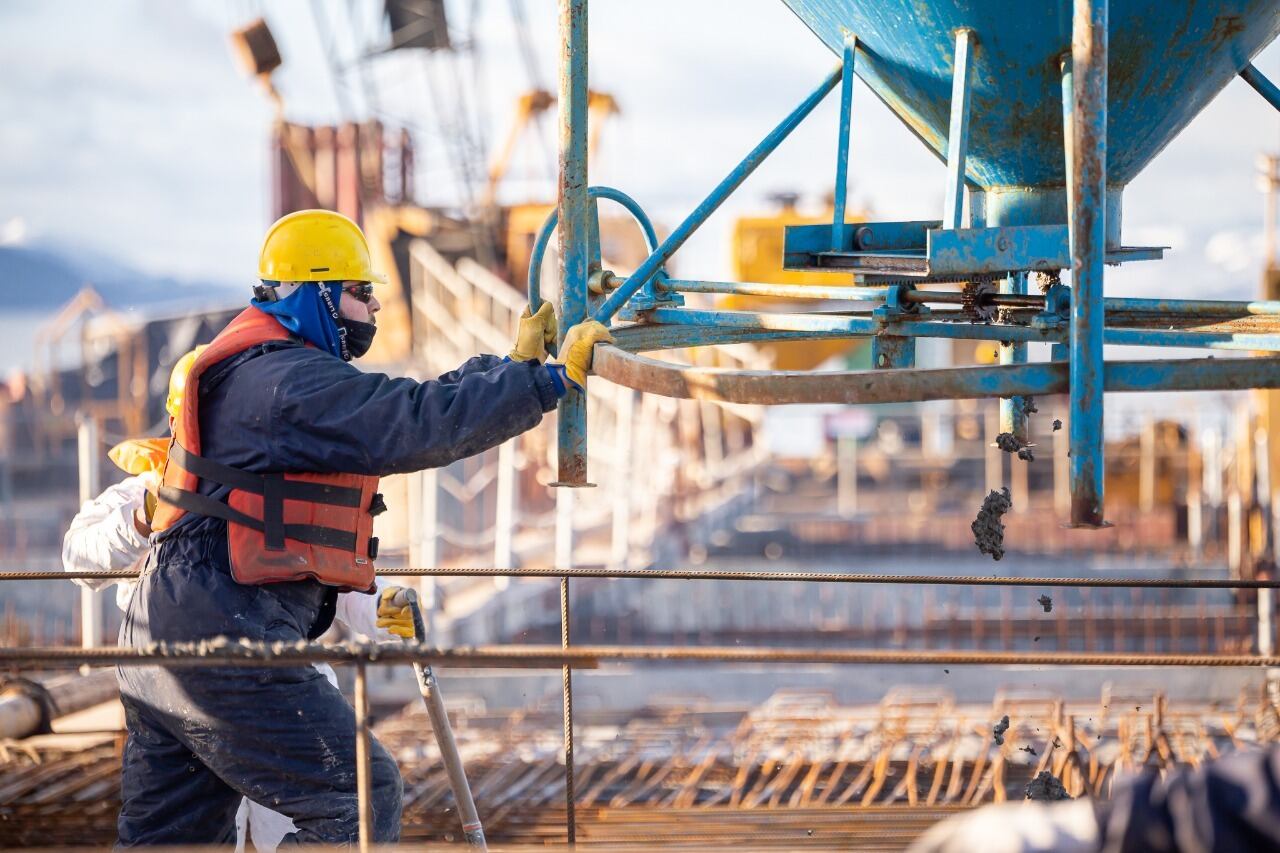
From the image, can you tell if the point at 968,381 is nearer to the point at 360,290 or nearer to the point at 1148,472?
the point at 360,290

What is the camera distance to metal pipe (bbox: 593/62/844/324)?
4355 mm

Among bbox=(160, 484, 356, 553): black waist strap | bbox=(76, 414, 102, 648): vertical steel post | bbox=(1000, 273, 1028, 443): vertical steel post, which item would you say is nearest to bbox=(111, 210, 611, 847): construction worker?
bbox=(160, 484, 356, 553): black waist strap

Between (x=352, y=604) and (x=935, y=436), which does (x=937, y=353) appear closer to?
(x=935, y=436)

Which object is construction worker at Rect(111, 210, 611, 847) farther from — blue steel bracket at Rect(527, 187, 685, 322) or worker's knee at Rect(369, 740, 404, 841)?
blue steel bracket at Rect(527, 187, 685, 322)

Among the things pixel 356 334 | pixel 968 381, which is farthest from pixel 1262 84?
pixel 356 334

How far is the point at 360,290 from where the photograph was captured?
430 centimetres

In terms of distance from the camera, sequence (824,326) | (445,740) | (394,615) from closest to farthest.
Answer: (445,740) < (394,615) < (824,326)

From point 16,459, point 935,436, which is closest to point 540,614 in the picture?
point 16,459

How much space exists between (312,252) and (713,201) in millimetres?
1268

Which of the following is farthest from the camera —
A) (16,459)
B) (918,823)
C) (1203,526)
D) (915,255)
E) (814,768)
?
(16,459)

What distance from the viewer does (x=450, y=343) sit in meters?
25.6

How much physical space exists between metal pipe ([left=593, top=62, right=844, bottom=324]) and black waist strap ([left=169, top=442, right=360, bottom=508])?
37.8 inches

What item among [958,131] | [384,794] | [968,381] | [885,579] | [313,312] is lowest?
[384,794]

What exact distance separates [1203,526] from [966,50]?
58.2 ft
